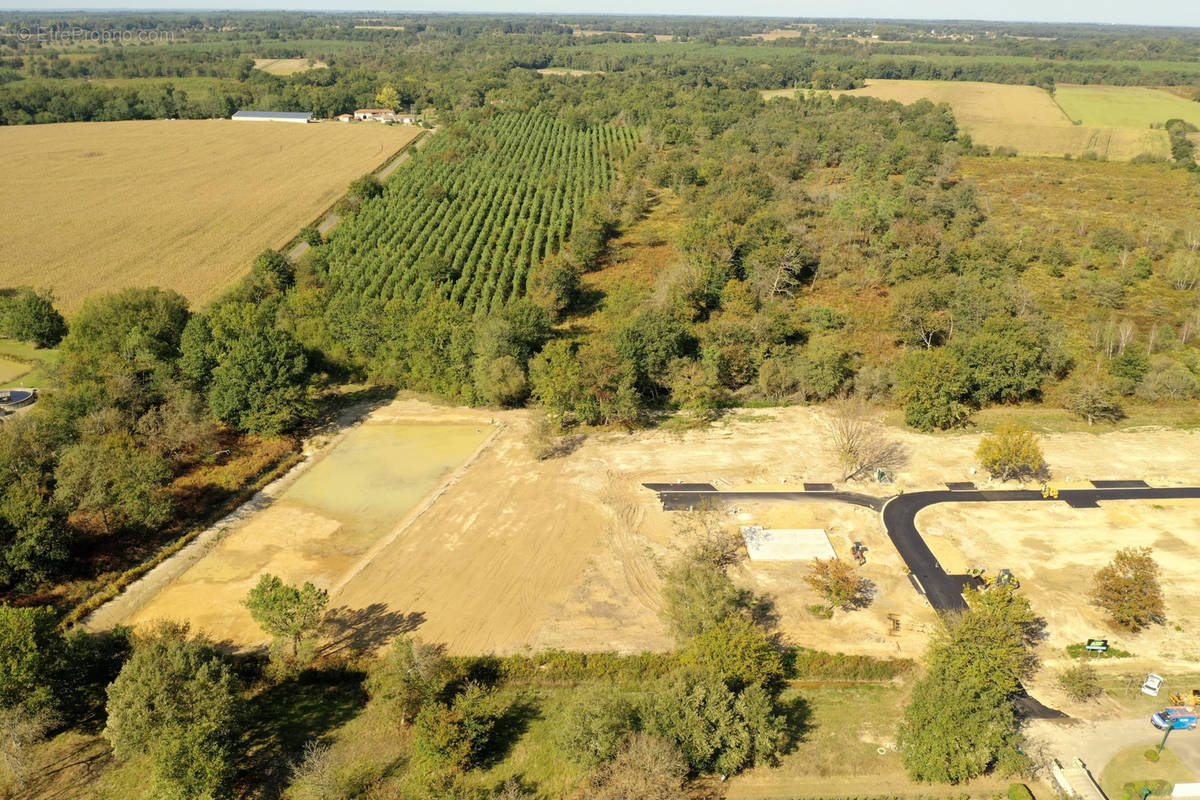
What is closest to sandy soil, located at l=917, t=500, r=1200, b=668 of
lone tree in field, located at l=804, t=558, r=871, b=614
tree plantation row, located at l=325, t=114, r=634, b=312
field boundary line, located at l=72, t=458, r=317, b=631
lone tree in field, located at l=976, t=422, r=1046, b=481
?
lone tree in field, located at l=976, t=422, r=1046, b=481

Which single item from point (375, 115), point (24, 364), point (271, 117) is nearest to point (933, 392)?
point (24, 364)

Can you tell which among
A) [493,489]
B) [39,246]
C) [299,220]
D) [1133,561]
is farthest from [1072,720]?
[39,246]

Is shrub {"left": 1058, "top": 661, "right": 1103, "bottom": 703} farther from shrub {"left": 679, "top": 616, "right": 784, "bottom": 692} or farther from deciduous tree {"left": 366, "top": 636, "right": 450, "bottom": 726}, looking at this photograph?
deciduous tree {"left": 366, "top": 636, "right": 450, "bottom": 726}

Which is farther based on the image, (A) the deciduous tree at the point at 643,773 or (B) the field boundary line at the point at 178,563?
(B) the field boundary line at the point at 178,563

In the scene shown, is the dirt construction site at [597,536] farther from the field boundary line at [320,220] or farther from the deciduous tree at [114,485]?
the field boundary line at [320,220]

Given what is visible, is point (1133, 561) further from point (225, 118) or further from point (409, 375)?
point (225, 118)

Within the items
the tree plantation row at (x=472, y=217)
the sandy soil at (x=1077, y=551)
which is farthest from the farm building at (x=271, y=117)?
the sandy soil at (x=1077, y=551)
